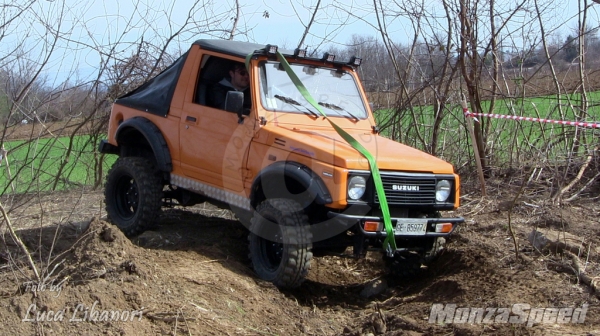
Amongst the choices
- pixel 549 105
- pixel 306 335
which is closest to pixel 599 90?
pixel 549 105

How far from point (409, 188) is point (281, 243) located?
1188 mm

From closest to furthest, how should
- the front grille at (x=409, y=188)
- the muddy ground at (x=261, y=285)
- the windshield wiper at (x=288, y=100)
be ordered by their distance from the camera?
the muddy ground at (x=261, y=285) < the front grille at (x=409, y=188) < the windshield wiper at (x=288, y=100)

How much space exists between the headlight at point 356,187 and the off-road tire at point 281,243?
50 cm

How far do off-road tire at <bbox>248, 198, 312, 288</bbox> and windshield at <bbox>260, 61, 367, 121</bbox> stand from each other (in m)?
1.04

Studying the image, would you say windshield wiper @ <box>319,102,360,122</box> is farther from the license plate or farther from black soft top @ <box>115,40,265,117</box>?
the license plate

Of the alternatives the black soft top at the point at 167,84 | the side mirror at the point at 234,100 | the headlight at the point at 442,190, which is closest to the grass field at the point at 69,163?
the black soft top at the point at 167,84

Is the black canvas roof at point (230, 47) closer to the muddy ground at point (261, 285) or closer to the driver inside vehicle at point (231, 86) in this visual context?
the driver inside vehicle at point (231, 86)

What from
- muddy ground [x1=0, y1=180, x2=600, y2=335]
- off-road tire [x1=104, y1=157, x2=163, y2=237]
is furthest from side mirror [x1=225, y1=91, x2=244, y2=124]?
off-road tire [x1=104, y1=157, x2=163, y2=237]

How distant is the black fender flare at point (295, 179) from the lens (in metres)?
6.04

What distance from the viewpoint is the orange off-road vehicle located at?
6.15 meters

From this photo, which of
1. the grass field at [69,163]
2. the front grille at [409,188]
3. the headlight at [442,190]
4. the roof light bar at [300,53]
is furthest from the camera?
the grass field at [69,163]

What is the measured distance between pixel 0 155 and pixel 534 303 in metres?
4.08

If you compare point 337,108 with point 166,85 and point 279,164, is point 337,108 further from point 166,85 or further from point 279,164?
point 166,85

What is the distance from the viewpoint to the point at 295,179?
6289 mm
